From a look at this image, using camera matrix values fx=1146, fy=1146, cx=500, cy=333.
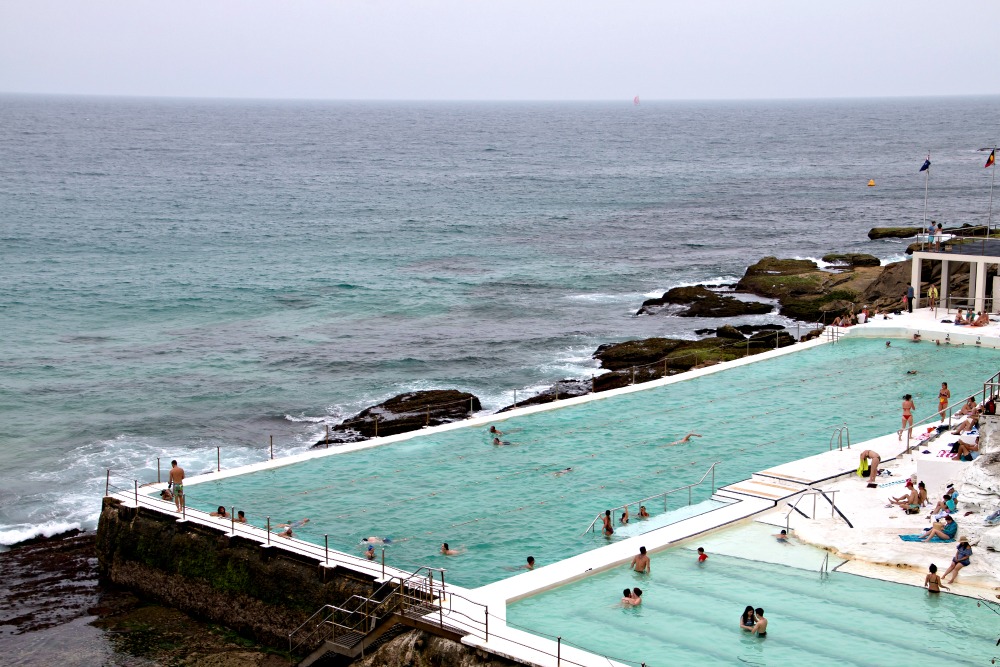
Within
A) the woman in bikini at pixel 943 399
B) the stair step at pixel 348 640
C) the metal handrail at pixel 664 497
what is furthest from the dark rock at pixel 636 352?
the stair step at pixel 348 640

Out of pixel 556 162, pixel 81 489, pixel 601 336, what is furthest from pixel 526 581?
pixel 556 162

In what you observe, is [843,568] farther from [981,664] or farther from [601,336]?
[601,336]

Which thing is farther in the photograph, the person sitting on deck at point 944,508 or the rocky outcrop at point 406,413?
the rocky outcrop at point 406,413

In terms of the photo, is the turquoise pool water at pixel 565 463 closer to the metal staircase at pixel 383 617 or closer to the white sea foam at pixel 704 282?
the metal staircase at pixel 383 617

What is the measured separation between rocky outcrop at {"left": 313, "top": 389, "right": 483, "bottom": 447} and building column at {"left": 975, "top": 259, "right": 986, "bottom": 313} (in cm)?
1840

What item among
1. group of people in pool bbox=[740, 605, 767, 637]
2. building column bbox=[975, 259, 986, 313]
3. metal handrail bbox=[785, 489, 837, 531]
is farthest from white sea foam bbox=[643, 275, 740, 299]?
group of people in pool bbox=[740, 605, 767, 637]

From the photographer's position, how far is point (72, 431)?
141 ft

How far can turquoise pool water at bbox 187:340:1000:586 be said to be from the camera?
24297 mm

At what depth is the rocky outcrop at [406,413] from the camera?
40312mm

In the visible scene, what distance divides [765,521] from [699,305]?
1472 inches

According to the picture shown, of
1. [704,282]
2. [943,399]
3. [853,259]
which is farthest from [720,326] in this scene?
[943,399]

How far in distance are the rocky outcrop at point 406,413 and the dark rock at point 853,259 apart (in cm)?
3611

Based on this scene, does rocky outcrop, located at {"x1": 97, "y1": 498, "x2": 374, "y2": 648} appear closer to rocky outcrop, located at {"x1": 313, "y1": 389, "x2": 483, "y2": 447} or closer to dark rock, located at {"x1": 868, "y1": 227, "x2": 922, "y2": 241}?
rocky outcrop, located at {"x1": 313, "y1": 389, "x2": 483, "y2": 447}

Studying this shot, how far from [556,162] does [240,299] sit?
339 ft
